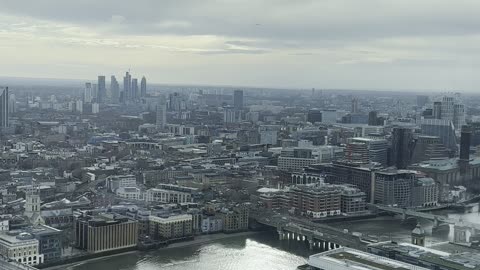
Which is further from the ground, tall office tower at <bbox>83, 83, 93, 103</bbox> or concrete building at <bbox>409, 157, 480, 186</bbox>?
tall office tower at <bbox>83, 83, 93, 103</bbox>

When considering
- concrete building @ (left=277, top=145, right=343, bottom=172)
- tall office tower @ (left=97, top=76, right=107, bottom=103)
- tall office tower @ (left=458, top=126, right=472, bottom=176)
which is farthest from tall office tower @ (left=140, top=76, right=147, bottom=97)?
tall office tower @ (left=458, top=126, right=472, bottom=176)

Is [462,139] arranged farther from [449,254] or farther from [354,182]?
[449,254]

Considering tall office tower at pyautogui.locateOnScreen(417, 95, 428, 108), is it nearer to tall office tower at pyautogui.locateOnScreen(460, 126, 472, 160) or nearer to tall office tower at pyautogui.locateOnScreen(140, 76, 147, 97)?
tall office tower at pyautogui.locateOnScreen(460, 126, 472, 160)

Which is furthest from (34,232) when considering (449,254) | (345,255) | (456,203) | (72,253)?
(456,203)

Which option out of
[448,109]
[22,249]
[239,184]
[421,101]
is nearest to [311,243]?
[22,249]

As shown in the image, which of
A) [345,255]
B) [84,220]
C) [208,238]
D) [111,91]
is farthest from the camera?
[111,91]

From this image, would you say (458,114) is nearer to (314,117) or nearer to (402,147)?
(402,147)
